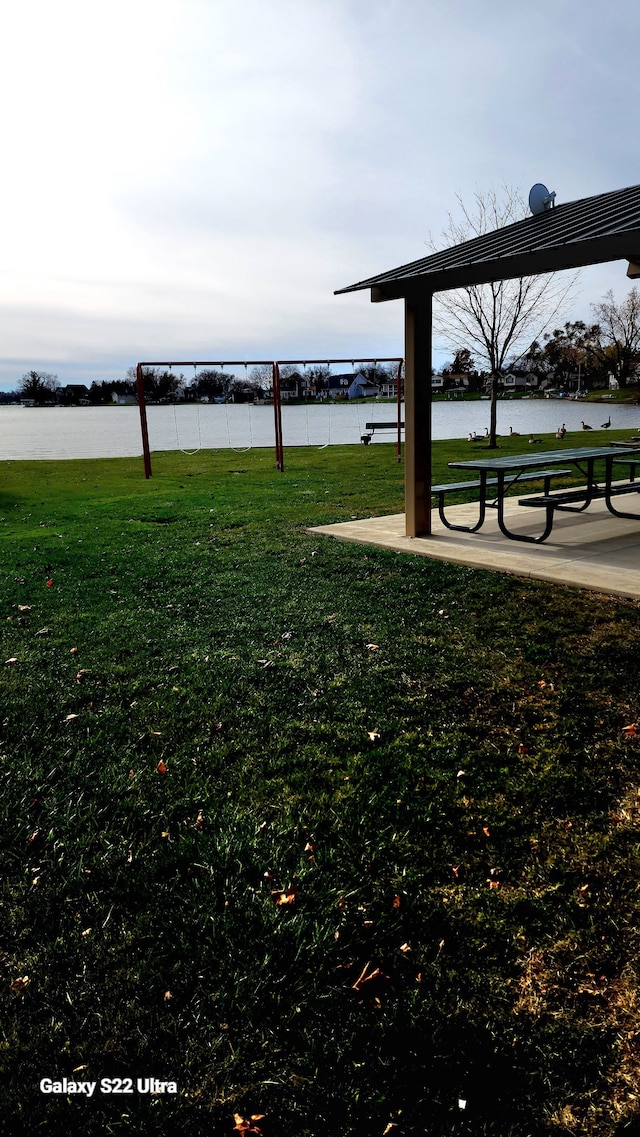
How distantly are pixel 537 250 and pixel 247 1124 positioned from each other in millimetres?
5326

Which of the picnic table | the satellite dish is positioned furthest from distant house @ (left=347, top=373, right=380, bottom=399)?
the picnic table

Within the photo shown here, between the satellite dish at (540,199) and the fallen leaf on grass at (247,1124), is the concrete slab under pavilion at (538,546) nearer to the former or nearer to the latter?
the satellite dish at (540,199)

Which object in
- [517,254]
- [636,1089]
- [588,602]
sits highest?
[517,254]

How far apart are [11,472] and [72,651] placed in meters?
16.7

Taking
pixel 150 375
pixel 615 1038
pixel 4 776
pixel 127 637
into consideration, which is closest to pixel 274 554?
pixel 127 637

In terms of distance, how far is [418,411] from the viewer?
23.7 ft

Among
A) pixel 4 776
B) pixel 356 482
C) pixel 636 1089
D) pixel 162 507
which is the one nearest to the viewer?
pixel 636 1089

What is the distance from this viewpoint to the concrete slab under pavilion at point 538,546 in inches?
230

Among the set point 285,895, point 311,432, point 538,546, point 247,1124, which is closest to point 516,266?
point 538,546

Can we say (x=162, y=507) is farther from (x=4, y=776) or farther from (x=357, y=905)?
(x=357, y=905)

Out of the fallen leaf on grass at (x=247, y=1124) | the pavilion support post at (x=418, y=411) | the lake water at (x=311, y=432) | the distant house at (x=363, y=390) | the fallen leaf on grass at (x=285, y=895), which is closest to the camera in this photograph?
the fallen leaf on grass at (x=247, y=1124)

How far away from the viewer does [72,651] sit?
4.96 m

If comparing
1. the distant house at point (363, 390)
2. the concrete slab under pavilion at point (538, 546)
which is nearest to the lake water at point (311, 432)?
the distant house at point (363, 390)

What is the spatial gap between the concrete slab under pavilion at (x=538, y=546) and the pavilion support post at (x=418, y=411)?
0.30 meters
